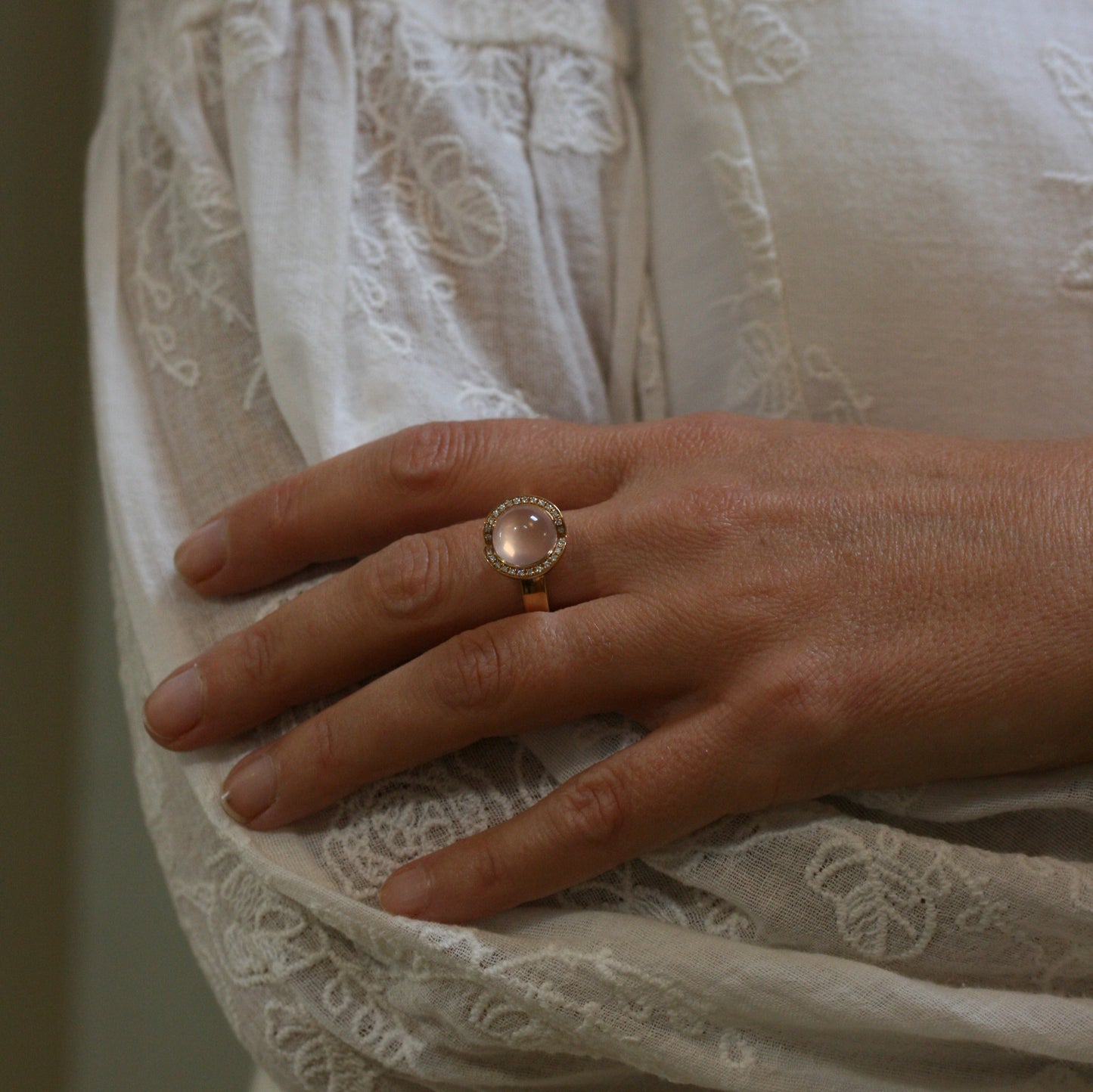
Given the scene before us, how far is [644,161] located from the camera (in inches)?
31.9

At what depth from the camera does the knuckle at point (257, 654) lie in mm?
627

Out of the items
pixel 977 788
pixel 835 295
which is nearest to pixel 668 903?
pixel 977 788

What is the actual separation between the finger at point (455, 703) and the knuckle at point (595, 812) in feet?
0.17

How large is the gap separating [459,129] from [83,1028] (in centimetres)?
103

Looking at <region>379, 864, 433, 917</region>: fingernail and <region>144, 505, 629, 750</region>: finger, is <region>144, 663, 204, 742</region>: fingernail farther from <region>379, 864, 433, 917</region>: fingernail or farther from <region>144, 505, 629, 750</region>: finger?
<region>379, 864, 433, 917</region>: fingernail

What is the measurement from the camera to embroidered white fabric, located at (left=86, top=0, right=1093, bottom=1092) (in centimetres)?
58

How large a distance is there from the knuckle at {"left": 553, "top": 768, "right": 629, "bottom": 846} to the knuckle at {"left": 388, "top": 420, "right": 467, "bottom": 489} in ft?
0.74

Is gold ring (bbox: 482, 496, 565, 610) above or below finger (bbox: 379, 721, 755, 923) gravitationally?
above

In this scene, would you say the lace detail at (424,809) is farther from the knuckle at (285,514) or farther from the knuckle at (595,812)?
the knuckle at (285,514)

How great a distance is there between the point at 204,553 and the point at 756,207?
49cm

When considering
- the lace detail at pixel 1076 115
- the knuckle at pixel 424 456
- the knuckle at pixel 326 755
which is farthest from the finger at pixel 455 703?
the lace detail at pixel 1076 115

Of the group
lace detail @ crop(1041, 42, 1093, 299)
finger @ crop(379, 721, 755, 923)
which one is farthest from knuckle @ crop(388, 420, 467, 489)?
lace detail @ crop(1041, 42, 1093, 299)

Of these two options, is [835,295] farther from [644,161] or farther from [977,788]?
[977,788]

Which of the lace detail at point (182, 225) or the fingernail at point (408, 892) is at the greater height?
the lace detail at point (182, 225)
